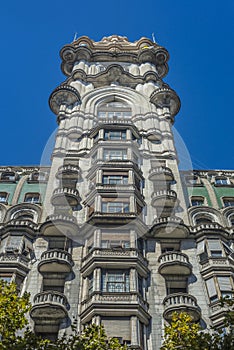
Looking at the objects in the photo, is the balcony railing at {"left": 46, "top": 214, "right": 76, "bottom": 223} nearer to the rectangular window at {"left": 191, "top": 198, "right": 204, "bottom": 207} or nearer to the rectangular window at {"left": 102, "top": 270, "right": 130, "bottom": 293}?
the rectangular window at {"left": 102, "top": 270, "right": 130, "bottom": 293}

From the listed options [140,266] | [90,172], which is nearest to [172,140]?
[90,172]

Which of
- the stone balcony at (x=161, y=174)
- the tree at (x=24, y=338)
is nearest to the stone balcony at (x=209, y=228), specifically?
the stone balcony at (x=161, y=174)

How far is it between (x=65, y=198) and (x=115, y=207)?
444 centimetres

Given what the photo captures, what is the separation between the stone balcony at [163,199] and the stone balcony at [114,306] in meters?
11.0

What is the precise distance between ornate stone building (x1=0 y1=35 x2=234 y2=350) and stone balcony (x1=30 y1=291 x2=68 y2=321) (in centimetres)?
7

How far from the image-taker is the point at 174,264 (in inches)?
1282

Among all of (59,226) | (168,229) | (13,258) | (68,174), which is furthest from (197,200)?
(13,258)

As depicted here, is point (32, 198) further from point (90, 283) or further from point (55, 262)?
point (90, 283)

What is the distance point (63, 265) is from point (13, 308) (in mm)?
11585

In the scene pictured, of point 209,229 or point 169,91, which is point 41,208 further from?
point 169,91

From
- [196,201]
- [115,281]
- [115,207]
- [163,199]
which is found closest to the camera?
[115,281]

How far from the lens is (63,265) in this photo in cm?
3253

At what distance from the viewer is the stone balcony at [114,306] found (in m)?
28.6

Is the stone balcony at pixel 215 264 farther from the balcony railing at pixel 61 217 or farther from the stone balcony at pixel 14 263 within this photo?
the stone balcony at pixel 14 263
